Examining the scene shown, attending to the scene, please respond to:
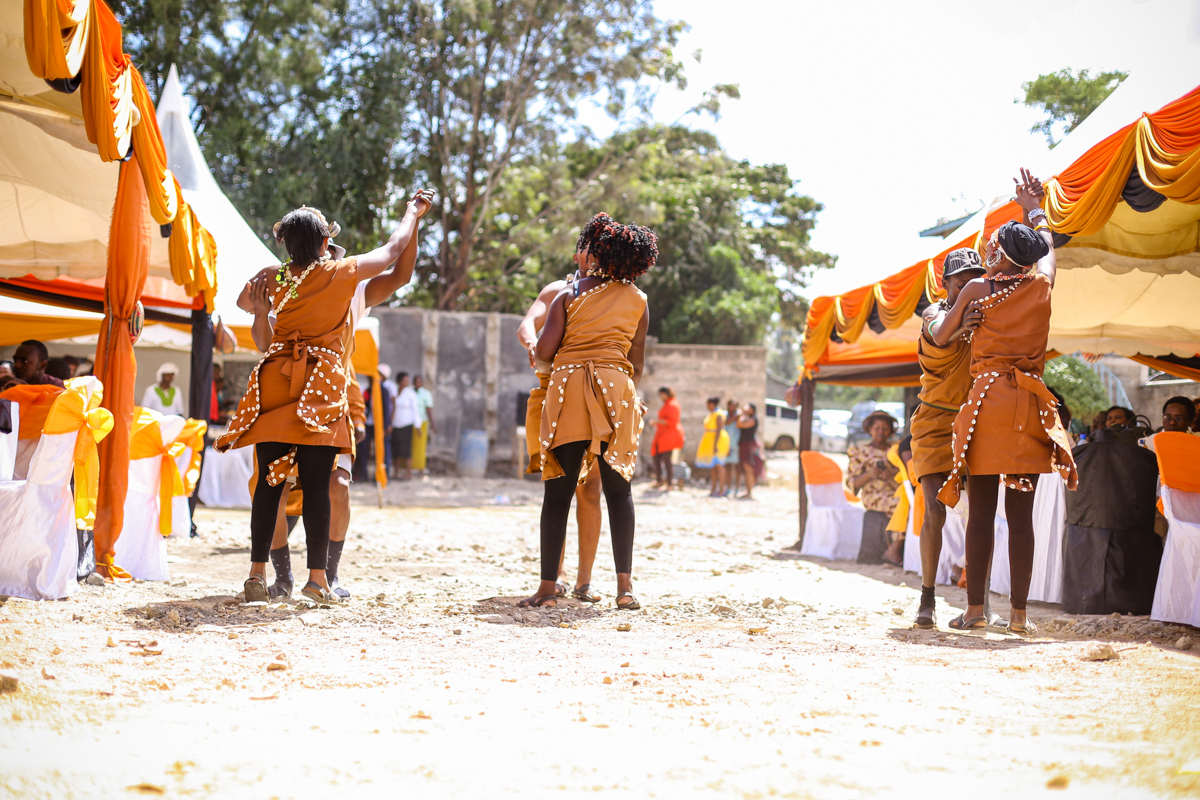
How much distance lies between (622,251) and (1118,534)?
3021mm

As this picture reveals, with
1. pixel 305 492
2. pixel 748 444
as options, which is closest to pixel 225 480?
pixel 305 492

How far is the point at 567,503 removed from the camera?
452 centimetres

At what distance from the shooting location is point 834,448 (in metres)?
30.9

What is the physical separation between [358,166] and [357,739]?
17.6 metres

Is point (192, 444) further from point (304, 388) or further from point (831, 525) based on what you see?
point (831, 525)

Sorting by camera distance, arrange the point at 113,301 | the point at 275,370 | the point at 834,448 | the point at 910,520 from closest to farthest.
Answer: the point at 275,370, the point at 113,301, the point at 910,520, the point at 834,448

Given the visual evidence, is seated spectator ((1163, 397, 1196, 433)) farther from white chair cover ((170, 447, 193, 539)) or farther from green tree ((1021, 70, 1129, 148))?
green tree ((1021, 70, 1129, 148))

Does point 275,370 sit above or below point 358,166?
below

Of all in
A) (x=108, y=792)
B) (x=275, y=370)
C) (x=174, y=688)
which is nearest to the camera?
(x=108, y=792)

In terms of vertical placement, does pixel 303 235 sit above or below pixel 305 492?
Result: above

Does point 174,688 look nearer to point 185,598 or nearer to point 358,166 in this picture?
point 185,598

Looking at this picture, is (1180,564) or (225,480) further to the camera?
(225,480)

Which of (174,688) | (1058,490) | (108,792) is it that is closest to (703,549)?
(1058,490)

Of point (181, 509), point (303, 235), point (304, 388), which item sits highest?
point (303, 235)
